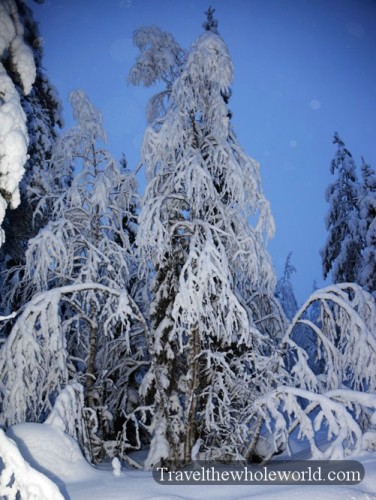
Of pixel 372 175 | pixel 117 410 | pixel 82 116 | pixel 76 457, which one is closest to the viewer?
pixel 76 457

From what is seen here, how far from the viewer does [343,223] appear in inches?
631

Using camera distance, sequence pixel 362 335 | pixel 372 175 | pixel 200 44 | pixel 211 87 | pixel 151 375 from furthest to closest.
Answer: pixel 372 175 < pixel 151 375 < pixel 211 87 < pixel 200 44 < pixel 362 335

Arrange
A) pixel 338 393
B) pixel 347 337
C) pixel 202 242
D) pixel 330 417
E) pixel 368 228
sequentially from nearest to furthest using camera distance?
pixel 330 417, pixel 338 393, pixel 347 337, pixel 202 242, pixel 368 228

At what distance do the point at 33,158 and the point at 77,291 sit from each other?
5.42 metres

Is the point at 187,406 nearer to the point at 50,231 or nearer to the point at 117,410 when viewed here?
the point at 50,231

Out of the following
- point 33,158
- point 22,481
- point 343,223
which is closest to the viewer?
point 22,481

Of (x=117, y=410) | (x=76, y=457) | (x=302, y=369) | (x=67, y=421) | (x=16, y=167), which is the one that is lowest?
(x=117, y=410)

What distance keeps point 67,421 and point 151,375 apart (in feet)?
8.49

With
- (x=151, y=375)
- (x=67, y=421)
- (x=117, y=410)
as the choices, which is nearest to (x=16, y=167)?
(x=67, y=421)

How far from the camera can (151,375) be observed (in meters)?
7.39

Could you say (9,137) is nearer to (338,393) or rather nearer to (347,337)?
(338,393)

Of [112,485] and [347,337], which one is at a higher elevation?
[347,337]

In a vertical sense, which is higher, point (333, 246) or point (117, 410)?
point (333, 246)

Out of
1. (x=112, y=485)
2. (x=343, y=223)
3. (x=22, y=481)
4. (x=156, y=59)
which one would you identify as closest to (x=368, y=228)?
(x=343, y=223)
